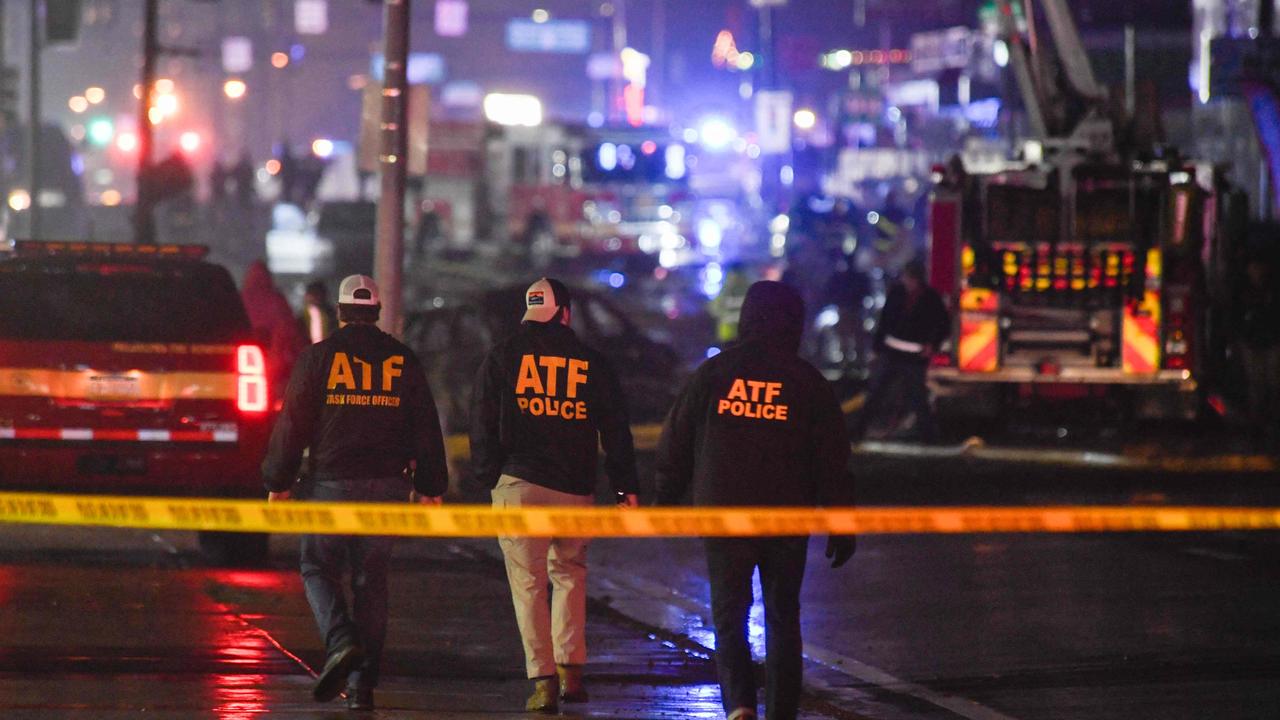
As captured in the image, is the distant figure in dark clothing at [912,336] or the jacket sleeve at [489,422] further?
the distant figure in dark clothing at [912,336]

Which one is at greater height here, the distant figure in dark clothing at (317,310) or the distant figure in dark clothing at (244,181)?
the distant figure in dark clothing at (244,181)

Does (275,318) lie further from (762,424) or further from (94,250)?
(762,424)

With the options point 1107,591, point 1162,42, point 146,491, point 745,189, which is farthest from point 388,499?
point 745,189

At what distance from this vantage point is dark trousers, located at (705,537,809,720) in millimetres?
7109

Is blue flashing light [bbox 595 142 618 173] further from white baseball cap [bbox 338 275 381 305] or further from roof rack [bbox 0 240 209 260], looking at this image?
white baseball cap [bbox 338 275 381 305]

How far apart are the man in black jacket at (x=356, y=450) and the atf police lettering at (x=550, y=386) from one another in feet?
1.34

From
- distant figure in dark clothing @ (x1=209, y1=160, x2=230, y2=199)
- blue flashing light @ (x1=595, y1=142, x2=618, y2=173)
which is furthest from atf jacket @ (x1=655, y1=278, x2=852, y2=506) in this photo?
distant figure in dark clothing @ (x1=209, y1=160, x2=230, y2=199)

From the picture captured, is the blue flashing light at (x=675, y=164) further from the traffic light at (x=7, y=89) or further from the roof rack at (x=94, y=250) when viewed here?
the roof rack at (x=94, y=250)

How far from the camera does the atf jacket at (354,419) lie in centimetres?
789

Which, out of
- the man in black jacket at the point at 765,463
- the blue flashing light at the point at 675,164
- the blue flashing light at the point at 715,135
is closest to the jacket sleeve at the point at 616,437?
the man in black jacket at the point at 765,463

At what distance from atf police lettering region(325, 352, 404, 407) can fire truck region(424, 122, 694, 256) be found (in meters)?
33.3

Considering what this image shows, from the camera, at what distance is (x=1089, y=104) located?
66.3 ft

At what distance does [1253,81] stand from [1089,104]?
6.49 metres

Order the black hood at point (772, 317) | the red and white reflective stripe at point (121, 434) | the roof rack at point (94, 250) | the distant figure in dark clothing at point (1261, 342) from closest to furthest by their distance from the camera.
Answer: the black hood at point (772, 317) < the red and white reflective stripe at point (121, 434) < the roof rack at point (94, 250) < the distant figure in dark clothing at point (1261, 342)
